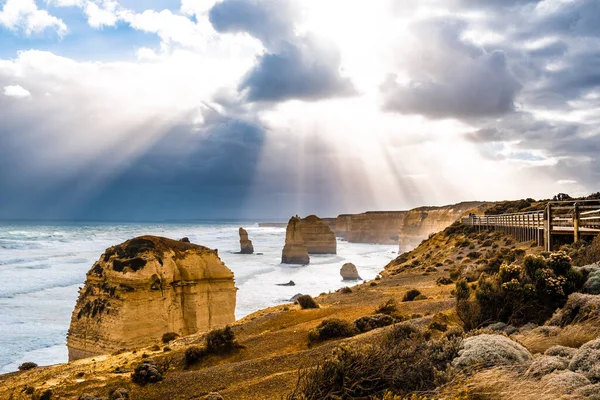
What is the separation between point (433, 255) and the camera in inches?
1523

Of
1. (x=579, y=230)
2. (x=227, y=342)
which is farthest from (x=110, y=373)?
(x=579, y=230)

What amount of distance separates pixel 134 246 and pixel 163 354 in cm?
832

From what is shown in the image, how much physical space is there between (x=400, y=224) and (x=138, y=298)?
128 meters

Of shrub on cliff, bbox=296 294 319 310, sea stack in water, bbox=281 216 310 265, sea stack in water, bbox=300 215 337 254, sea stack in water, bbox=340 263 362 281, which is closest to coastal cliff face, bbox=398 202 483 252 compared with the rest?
sea stack in water, bbox=300 215 337 254

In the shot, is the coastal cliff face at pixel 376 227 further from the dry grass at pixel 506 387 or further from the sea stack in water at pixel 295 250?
the dry grass at pixel 506 387

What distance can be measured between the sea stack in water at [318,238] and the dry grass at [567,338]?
277 feet

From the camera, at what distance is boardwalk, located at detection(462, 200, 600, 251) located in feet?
49.6

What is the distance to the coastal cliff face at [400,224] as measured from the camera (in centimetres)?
9256

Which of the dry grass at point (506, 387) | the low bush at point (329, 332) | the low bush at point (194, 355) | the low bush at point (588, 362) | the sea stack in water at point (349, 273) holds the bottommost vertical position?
the sea stack in water at point (349, 273)

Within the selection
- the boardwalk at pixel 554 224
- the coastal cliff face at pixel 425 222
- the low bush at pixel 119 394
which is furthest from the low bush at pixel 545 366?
the coastal cliff face at pixel 425 222

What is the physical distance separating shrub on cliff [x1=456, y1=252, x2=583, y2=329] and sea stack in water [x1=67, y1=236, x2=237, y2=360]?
46.8ft

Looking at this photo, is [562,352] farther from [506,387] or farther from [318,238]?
[318,238]

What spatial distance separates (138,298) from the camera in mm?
19125

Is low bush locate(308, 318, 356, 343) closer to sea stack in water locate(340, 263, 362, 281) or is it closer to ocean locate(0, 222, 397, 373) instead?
ocean locate(0, 222, 397, 373)
